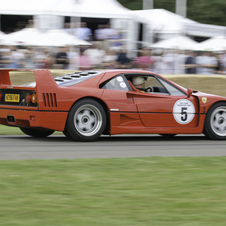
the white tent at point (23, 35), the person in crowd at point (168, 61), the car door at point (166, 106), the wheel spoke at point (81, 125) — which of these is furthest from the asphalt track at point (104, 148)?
the white tent at point (23, 35)

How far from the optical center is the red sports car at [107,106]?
677 centimetres

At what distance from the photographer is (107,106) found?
7.09 meters

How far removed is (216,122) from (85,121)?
8.27ft

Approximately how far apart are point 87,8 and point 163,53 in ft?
12.2

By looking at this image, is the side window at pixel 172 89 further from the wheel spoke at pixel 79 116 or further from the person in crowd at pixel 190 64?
the person in crowd at pixel 190 64

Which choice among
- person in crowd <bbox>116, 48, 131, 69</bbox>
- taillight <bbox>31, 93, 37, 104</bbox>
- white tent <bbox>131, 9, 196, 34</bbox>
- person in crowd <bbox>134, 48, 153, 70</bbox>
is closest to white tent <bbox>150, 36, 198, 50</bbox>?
person in crowd <bbox>134, 48, 153, 70</bbox>

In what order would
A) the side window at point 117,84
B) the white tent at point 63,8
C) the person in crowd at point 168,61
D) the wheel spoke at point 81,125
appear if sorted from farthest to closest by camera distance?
the white tent at point 63,8 < the person in crowd at point 168,61 < the side window at point 117,84 < the wheel spoke at point 81,125

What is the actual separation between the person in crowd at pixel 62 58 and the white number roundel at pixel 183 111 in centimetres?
544

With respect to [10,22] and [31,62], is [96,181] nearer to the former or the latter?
[31,62]

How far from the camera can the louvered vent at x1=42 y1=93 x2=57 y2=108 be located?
6.71m

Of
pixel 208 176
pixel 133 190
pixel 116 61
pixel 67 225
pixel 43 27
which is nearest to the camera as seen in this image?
pixel 67 225

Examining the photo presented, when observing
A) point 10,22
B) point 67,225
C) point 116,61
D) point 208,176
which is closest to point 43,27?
point 10,22

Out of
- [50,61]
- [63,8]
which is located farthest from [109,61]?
[63,8]

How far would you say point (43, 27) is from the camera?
14328mm
